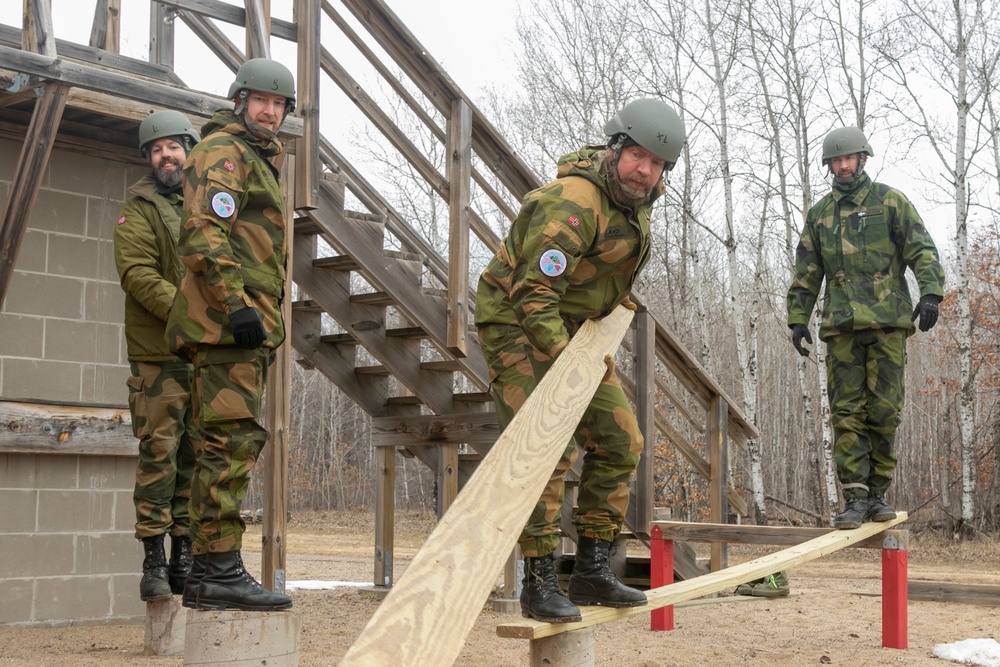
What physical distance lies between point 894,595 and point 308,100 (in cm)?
443

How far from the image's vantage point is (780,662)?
5309 mm

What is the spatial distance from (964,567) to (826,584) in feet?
10.4

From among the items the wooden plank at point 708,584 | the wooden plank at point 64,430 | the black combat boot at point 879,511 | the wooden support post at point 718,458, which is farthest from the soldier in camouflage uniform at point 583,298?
the wooden support post at point 718,458

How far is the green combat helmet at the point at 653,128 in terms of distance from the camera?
3.54 m

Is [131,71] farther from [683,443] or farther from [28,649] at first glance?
[683,443]

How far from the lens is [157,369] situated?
4812mm

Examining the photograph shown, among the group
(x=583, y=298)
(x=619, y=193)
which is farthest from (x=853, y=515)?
(x=619, y=193)

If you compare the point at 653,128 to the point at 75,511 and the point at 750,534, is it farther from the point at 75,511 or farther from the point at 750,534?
the point at 75,511

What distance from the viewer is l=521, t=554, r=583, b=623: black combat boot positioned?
10.8ft

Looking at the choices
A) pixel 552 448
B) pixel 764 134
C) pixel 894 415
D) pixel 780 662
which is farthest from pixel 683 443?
pixel 764 134

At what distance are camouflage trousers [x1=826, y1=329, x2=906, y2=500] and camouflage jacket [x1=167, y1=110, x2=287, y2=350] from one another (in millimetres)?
3520

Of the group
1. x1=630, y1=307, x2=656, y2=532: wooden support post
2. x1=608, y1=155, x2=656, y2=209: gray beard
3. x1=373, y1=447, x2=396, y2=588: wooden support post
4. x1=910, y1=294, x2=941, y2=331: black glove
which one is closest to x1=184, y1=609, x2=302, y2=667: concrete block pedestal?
x1=608, y1=155, x2=656, y2=209: gray beard

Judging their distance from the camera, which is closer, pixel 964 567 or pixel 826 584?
pixel 826 584

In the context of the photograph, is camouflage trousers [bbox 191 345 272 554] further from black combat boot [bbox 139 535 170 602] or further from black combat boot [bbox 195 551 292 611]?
black combat boot [bbox 139 535 170 602]
